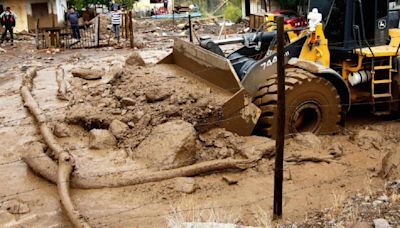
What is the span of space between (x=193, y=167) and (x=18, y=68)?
12074 mm

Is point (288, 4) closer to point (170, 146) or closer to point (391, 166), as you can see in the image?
point (391, 166)

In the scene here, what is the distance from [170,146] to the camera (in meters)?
7.88

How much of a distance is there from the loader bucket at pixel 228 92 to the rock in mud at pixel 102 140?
1.37 metres

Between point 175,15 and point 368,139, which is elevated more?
point 175,15

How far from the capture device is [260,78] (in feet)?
29.8

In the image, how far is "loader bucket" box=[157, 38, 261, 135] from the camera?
851cm

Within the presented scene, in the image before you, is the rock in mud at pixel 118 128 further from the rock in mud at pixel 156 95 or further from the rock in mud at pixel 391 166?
the rock in mud at pixel 391 166

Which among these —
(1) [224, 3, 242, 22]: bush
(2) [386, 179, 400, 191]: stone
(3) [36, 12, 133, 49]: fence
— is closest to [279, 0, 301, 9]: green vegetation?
(1) [224, 3, 242, 22]: bush

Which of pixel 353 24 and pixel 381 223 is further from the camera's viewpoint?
pixel 353 24

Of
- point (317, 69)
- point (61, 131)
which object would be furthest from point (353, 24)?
point (61, 131)

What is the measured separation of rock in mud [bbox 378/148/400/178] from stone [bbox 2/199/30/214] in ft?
16.1

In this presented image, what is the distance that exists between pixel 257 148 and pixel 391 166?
1952 millimetres

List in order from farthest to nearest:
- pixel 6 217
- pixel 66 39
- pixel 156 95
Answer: pixel 66 39
pixel 156 95
pixel 6 217

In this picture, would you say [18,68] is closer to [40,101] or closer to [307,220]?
[40,101]
